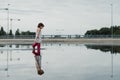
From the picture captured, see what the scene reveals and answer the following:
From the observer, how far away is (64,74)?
415 inches

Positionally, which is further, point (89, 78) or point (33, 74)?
point (33, 74)

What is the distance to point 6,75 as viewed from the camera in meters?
10.4

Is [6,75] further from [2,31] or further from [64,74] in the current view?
[2,31]

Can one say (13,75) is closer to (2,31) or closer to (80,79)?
(80,79)

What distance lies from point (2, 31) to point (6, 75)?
110948 millimetres

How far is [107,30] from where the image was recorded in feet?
404

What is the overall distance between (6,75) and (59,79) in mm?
1726

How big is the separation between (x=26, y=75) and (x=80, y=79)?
65.3 inches

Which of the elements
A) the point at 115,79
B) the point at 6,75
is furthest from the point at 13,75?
the point at 115,79

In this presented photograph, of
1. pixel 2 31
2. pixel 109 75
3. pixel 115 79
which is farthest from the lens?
pixel 2 31

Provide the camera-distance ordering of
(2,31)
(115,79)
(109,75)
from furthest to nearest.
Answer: (2,31), (109,75), (115,79)

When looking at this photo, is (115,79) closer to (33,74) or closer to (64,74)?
(64,74)

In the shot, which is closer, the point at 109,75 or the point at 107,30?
the point at 109,75

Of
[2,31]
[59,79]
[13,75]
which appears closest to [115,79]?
[59,79]
